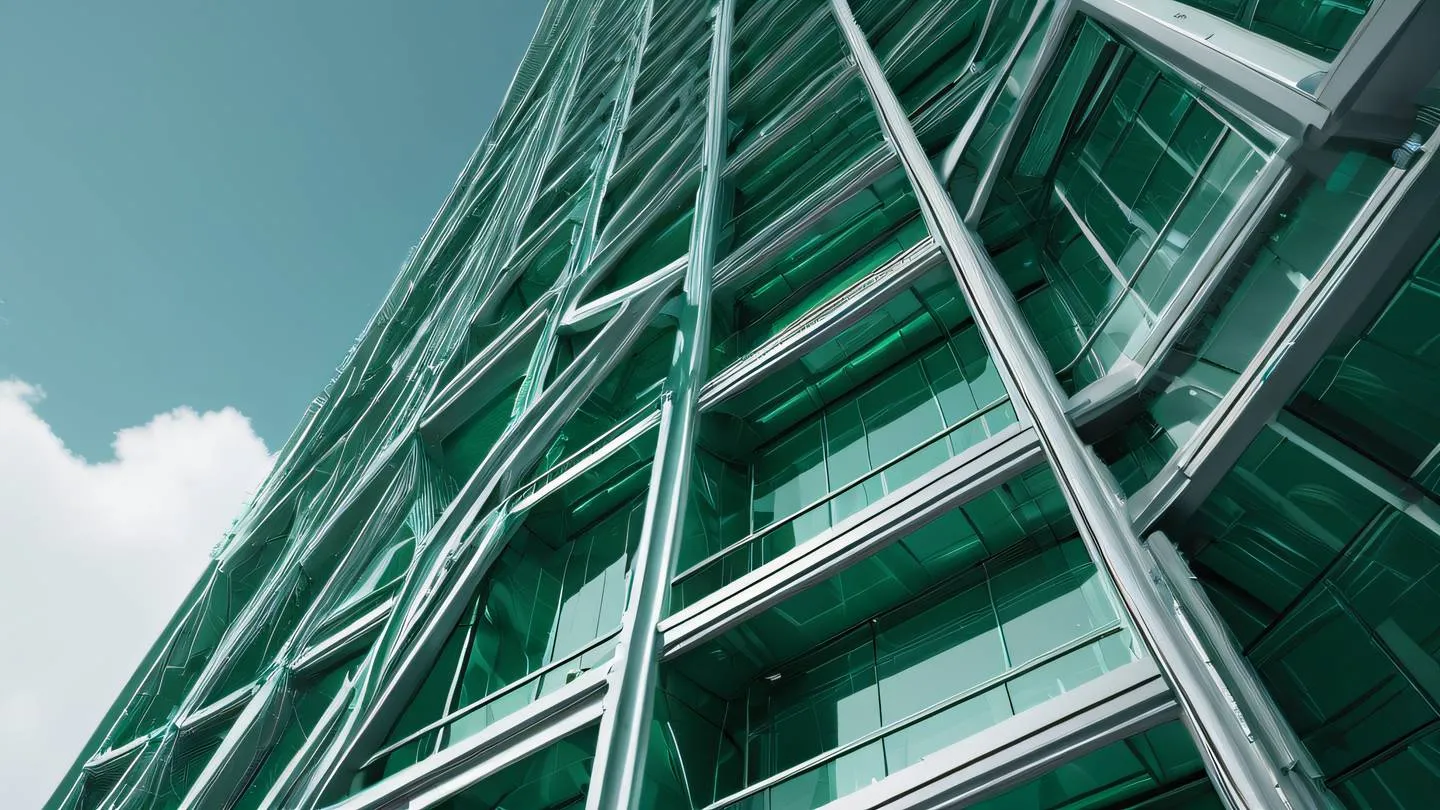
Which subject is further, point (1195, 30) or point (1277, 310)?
point (1195, 30)

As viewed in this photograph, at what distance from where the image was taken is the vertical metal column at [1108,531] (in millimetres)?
4590

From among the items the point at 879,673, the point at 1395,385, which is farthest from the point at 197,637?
the point at 1395,385

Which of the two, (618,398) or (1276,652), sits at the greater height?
(618,398)

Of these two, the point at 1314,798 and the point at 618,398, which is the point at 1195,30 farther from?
the point at 618,398

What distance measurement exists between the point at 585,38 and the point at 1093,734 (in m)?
46.9

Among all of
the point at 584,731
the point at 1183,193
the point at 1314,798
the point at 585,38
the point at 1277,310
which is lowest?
the point at 1314,798

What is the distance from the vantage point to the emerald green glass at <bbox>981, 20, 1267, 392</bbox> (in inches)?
283

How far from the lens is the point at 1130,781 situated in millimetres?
6148

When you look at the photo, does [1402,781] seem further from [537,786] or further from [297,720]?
Result: [297,720]

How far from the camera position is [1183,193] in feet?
24.9

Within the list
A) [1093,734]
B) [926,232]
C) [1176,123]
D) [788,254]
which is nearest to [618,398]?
[788,254]

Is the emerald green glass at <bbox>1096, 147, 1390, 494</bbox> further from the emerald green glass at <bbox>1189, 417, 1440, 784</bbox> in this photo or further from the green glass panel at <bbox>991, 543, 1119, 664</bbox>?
the green glass panel at <bbox>991, 543, 1119, 664</bbox>

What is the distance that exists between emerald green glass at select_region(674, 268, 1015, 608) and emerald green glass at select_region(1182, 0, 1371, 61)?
157 inches

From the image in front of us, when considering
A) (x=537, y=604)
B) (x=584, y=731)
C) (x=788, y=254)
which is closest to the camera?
(x=584, y=731)
